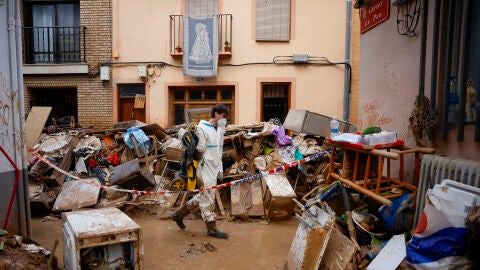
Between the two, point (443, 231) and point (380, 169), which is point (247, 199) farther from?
point (443, 231)

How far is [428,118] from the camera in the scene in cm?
391

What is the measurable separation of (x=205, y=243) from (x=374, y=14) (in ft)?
13.6

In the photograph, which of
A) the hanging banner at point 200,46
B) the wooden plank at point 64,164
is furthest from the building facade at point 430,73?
the hanging banner at point 200,46

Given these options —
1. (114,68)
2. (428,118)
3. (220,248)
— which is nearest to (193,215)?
(220,248)

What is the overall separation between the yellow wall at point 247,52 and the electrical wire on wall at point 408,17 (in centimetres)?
703

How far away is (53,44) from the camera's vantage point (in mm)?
12398

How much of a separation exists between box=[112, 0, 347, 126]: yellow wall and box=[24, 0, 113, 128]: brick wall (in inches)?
11.2

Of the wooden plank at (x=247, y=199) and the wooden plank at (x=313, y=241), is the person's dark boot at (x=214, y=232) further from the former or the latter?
the wooden plank at (x=313, y=241)

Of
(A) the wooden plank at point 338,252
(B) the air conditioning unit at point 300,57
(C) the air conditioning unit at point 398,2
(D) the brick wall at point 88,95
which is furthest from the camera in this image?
(D) the brick wall at point 88,95

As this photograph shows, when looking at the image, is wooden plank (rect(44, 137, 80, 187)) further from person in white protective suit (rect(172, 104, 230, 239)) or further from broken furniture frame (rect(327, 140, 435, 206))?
broken furniture frame (rect(327, 140, 435, 206))

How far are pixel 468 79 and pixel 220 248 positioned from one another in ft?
11.9

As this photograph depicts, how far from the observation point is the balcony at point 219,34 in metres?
11.6

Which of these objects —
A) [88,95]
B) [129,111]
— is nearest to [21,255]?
[129,111]

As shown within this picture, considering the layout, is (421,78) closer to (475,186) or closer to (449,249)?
(475,186)
